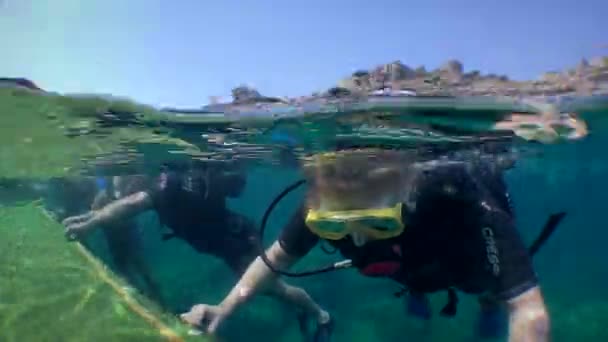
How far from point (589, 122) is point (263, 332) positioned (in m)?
9.71

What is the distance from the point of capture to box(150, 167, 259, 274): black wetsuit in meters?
10.9

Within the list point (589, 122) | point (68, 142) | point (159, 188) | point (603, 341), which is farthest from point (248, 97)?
point (603, 341)

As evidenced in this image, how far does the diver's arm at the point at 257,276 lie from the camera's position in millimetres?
8195

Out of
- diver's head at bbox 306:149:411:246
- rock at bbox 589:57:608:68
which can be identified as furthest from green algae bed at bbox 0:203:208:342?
rock at bbox 589:57:608:68

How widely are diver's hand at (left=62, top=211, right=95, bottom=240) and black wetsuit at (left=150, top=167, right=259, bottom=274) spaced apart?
1.50 m

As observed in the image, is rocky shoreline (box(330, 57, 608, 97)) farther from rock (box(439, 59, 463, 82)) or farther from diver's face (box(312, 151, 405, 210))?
diver's face (box(312, 151, 405, 210))

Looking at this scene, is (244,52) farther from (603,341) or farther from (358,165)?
(603,341)

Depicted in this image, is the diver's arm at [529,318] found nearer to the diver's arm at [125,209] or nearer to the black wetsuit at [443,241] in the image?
the black wetsuit at [443,241]

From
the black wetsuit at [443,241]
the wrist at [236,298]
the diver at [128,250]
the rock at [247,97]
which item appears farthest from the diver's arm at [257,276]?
the diver at [128,250]

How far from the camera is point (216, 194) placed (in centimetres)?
1231

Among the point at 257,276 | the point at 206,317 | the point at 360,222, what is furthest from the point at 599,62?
the point at 206,317

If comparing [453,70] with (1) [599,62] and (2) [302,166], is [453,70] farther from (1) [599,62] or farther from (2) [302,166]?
(2) [302,166]

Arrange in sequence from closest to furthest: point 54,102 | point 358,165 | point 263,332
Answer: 1. point 358,165
2. point 54,102
3. point 263,332

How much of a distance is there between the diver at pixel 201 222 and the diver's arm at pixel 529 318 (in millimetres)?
4800
